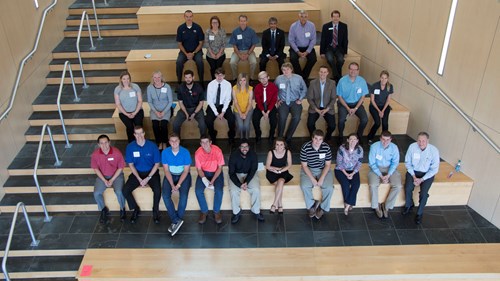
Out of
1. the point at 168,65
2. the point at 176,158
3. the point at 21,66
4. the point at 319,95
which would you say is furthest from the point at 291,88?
the point at 21,66

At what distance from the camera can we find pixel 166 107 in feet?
22.4

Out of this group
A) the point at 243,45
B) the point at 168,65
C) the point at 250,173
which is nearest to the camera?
the point at 250,173

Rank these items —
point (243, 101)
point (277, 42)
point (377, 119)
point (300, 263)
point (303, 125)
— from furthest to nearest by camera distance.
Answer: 1. point (277, 42)
2. point (303, 125)
3. point (377, 119)
4. point (243, 101)
5. point (300, 263)

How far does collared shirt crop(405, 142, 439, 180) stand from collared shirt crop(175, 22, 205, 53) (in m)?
4.06

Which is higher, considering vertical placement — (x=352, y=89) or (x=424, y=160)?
(x=352, y=89)

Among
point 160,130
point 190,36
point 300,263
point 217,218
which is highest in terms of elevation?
point 190,36

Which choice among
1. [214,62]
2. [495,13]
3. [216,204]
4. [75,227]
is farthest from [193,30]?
[495,13]

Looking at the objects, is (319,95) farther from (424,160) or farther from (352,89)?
(424,160)

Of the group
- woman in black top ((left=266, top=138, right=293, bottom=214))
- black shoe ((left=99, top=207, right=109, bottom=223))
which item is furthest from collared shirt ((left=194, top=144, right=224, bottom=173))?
black shoe ((left=99, top=207, right=109, bottom=223))

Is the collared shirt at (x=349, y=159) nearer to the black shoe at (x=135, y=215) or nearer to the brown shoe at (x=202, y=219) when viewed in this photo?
the brown shoe at (x=202, y=219)

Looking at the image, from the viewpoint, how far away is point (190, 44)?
7793 mm

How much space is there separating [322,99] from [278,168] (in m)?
1.49

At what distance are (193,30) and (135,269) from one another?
4.17m

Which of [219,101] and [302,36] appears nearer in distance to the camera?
[219,101]
